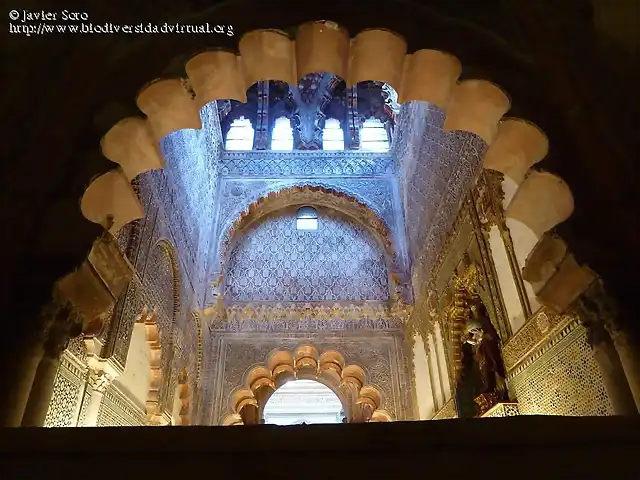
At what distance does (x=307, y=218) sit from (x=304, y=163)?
996 mm

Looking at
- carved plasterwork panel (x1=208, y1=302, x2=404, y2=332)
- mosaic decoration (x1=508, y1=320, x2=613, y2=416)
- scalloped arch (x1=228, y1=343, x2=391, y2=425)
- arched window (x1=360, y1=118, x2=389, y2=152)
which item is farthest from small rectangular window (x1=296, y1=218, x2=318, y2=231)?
mosaic decoration (x1=508, y1=320, x2=613, y2=416)

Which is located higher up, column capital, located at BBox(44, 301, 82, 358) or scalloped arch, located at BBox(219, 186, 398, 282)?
scalloped arch, located at BBox(219, 186, 398, 282)

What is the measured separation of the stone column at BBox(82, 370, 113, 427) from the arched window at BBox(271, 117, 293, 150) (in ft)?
20.1

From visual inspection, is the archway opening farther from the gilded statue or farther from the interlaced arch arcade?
the gilded statue

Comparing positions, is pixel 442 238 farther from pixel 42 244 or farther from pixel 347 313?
pixel 42 244

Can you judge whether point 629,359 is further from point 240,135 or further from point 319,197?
point 240,135

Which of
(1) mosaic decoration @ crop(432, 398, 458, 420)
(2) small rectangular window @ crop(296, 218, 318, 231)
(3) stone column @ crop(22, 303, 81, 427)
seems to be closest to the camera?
(3) stone column @ crop(22, 303, 81, 427)

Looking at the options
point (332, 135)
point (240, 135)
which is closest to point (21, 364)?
point (240, 135)

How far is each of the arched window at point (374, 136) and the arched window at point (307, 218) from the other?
159 centimetres

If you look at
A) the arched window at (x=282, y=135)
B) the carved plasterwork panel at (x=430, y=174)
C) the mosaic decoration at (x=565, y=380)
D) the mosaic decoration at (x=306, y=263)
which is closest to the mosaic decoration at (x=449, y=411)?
the mosaic decoration at (x=565, y=380)

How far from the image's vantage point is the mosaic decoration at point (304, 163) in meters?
8.87

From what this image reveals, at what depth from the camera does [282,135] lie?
966cm

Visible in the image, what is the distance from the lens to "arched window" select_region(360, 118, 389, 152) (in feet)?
31.0

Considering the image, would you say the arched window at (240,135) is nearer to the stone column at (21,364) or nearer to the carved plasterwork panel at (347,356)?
the carved plasterwork panel at (347,356)
